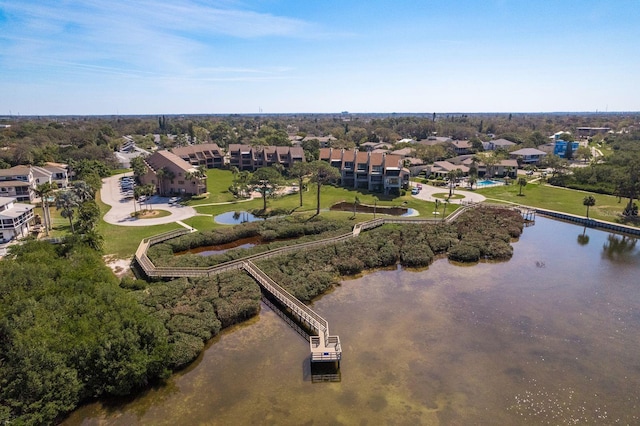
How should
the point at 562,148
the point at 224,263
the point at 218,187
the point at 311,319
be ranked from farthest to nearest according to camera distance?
the point at 562,148 → the point at 218,187 → the point at 224,263 → the point at 311,319

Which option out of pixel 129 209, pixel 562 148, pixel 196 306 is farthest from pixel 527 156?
pixel 196 306

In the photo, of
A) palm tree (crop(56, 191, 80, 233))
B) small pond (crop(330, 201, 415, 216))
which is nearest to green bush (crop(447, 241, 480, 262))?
Result: small pond (crop(330, 201, 415, 216))

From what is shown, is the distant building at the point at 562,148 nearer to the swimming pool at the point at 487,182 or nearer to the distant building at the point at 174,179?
the swimming pool at the point at 487,182

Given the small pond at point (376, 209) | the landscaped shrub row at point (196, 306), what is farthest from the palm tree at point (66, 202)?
the small pond at point (376, 209)

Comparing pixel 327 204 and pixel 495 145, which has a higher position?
pixel 495 145

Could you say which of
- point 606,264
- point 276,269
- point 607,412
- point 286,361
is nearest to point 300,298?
point 276,269

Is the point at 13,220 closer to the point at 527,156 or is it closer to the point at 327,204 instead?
the point at 327,204

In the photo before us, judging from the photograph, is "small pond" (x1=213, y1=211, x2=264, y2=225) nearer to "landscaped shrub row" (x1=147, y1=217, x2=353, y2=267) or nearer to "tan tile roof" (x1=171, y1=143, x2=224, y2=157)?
"landscaped shrub row" (x1=147, y1=217, x2=353, y2=267)

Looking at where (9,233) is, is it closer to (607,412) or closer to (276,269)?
(276,269)
